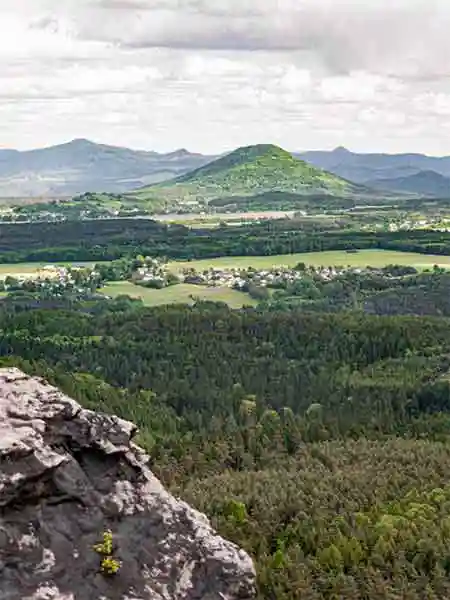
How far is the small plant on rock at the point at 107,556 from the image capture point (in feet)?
104

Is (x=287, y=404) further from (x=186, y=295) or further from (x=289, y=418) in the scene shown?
(x=186, y=295)

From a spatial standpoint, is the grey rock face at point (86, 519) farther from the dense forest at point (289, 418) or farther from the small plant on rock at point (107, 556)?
the dense forest at point (289, 418)

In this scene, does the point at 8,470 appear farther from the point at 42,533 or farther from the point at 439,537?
the point at 439,537

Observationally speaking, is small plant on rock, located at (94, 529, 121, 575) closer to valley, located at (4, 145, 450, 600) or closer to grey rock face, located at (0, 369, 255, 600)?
grey rock face, located at (0, 369, 255, 600)

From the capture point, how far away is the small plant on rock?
31578mm

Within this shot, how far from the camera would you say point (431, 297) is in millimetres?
185250

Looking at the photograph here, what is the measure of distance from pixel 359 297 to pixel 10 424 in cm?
16184

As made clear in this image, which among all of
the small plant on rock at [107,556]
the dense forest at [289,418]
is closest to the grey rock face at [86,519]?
the small plant on rock at [107,556]

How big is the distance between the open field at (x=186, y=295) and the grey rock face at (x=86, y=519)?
473ft

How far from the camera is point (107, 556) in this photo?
32.0 metres

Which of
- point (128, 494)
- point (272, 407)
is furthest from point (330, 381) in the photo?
point (128, 494)

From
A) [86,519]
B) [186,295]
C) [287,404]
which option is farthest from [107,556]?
[186,295]

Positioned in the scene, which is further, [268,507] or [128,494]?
[268,507]

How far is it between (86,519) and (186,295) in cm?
15609
